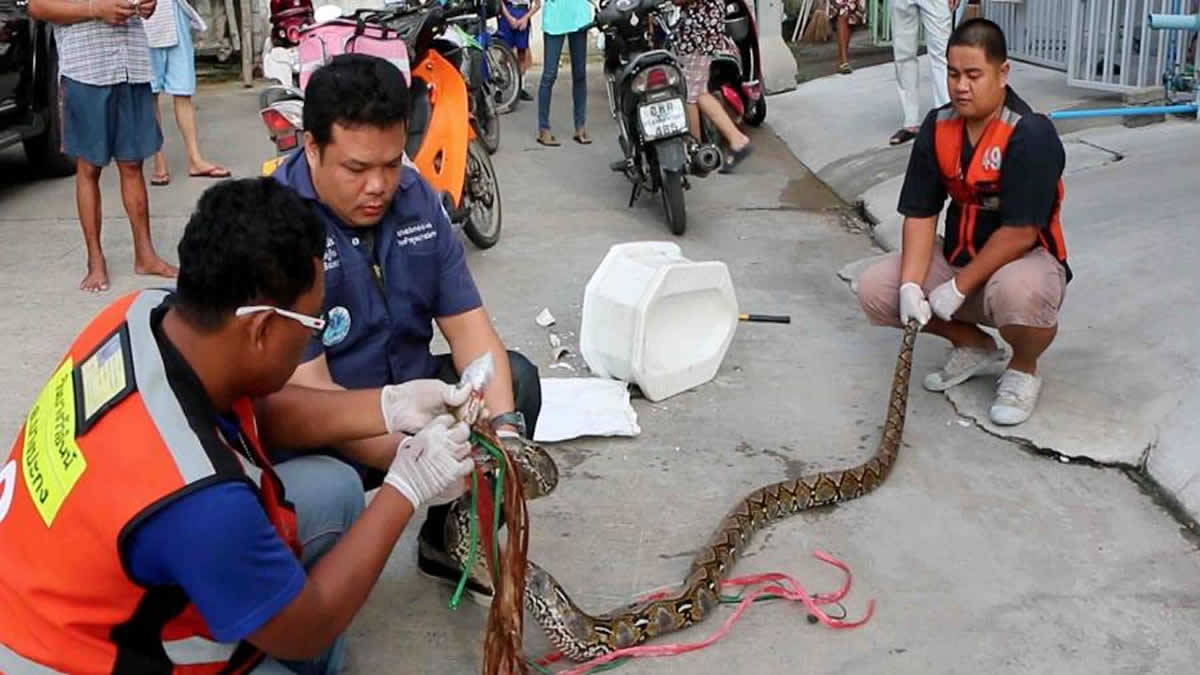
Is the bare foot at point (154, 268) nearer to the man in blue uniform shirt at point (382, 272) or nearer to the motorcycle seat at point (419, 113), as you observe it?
the motorcycle seat at point (419, 113)

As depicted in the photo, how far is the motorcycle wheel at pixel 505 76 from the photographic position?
36.3 ft

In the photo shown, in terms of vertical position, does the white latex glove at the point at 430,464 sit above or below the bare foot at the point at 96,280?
above

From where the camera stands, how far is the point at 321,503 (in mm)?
2904


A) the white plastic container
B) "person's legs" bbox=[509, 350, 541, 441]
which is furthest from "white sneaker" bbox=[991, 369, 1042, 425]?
"person's legs" bbox=[509, 350, 541, 441]

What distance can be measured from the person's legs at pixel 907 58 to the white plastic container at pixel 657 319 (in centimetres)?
409

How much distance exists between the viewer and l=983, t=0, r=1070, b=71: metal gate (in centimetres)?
A: 1048

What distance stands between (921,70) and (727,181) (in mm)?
3023

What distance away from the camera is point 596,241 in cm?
727

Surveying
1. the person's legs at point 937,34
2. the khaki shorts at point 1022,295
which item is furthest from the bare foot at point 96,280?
the person's legs at point 937,34

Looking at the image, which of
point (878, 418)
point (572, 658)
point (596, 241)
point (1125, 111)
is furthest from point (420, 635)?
point (1125, 111)

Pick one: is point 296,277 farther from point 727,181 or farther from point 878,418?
point 727,181

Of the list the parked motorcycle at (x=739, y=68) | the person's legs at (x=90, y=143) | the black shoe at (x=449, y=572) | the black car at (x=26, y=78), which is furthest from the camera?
the parked motorcycle at (x=739, y=68)

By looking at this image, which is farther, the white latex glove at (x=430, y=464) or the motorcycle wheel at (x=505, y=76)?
the motorcycle wheel at (x=505, y=76)

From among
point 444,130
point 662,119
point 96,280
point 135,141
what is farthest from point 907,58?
point 96,280
